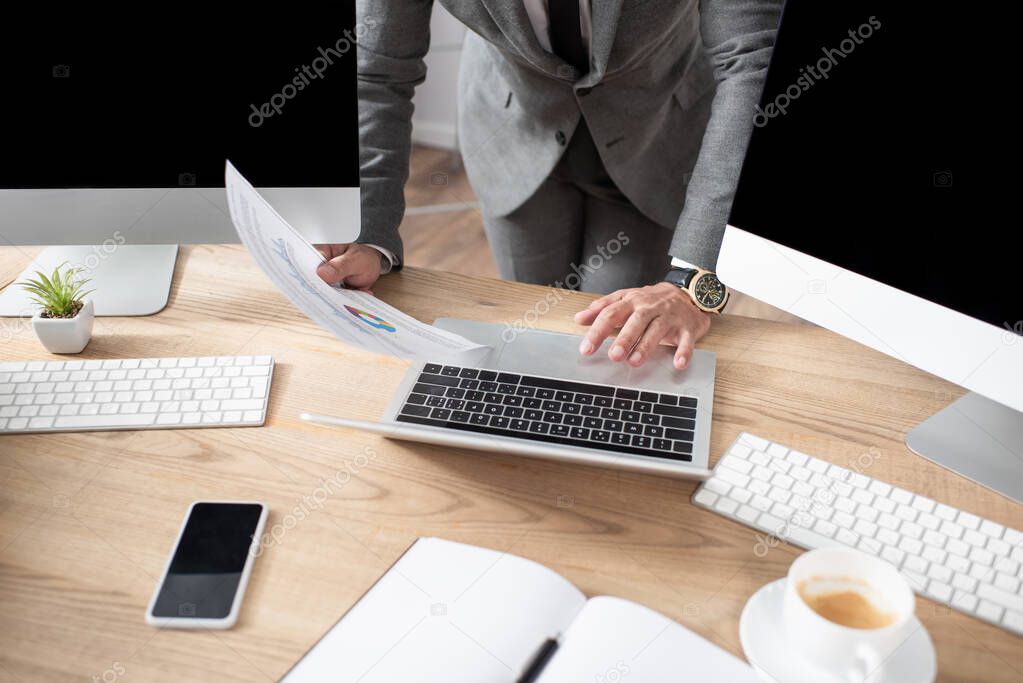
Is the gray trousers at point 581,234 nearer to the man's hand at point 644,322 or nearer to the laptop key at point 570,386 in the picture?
the man's hand at point 644,322

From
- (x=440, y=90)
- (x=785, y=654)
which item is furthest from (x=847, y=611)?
(x=440, y=90)

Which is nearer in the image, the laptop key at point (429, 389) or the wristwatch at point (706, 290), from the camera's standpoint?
the laptop key at point (429, 389)

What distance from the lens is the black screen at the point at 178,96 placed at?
0.93 m

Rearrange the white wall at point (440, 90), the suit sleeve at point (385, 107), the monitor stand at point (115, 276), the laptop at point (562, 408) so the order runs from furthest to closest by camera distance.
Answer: the white wall at point (440, 90)
the suit sleeve at point (385, 107)
the monitor stand at point (115, 276)
the laptop at point (562, 408)

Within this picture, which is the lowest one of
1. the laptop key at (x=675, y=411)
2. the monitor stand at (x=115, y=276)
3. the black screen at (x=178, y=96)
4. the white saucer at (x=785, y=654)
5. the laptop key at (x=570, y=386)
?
the monitor stand at (x=115, y=276)

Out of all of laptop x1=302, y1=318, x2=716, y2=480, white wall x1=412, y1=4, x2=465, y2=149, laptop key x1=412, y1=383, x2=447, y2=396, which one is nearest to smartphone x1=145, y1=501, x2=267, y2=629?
laptop x1=302, y1=318, x2=716, y2=480

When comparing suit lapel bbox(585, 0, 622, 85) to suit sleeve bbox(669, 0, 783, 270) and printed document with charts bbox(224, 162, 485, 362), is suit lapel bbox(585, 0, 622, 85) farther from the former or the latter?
printed document with charts bbox(224, 162, 485, 362)

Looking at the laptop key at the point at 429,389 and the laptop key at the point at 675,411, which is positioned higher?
the laptop key at the point at 675,411

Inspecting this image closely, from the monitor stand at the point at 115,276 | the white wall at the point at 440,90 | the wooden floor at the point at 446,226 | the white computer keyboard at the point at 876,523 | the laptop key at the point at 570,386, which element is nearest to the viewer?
the white computer keyboard at the point at 876,523

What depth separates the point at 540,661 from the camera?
2.08 feet

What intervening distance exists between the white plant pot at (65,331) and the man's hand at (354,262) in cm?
30

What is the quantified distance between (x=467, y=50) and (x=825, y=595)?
1.32m

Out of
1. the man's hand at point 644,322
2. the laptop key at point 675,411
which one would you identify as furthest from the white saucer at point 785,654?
the man's hand at point 644,322

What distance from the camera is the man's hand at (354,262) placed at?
1104 mm
